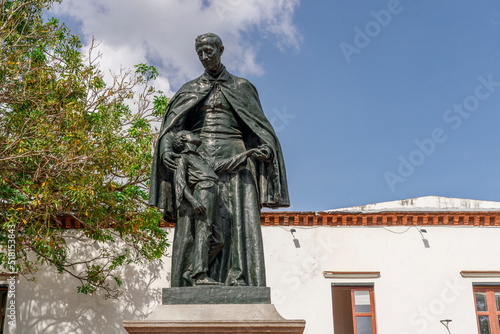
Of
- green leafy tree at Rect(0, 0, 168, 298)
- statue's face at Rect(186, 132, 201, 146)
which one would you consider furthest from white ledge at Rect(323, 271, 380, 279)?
statue's face at Rect(186, 132, 201, 146)

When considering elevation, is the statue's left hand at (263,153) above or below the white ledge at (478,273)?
below

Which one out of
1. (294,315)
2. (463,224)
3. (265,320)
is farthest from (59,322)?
(265,320)

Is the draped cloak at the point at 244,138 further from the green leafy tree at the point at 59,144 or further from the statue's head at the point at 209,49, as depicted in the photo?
the green leafy tree at the point at 59,144

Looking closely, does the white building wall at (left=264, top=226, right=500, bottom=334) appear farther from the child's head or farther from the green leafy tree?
the child's head

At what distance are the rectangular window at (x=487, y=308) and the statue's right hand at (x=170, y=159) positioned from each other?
13.0 metres

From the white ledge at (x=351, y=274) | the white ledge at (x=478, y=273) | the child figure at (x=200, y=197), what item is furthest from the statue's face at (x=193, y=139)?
the white ledge at (x=478, y=273)

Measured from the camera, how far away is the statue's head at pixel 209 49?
4.77 metres

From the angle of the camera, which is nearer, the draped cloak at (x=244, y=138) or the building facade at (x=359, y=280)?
the draped cloak at (x=244, y=138)

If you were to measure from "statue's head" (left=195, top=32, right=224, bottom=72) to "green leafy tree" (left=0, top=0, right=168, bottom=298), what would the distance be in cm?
477

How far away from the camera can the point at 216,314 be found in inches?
152

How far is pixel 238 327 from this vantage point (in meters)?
3.71

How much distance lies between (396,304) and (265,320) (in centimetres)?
1223

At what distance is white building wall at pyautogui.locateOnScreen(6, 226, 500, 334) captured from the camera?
1447cm

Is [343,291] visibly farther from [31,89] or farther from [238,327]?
[238,327]
